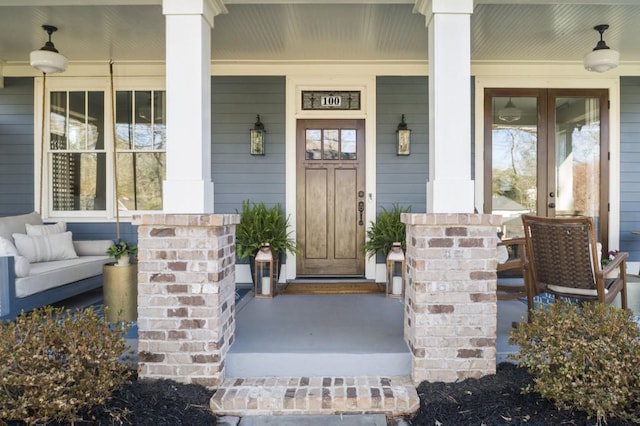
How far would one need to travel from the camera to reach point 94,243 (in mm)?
4547

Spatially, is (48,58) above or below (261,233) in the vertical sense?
above

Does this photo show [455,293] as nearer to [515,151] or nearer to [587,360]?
[587,360]

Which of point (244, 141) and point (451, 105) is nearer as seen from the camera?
point (451, 105)

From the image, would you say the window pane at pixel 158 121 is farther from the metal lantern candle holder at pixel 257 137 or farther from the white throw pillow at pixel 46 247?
the white throw pillow at pixel 46 247

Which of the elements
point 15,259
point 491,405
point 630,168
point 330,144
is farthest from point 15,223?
point 630,168

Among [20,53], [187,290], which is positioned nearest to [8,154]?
[20,53]

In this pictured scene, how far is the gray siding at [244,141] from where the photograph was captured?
4.77 metres

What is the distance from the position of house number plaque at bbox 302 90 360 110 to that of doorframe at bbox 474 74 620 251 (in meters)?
1.51

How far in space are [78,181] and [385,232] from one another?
3.86 metres

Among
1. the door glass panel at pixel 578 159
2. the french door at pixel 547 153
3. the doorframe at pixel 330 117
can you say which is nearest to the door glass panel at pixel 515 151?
the french door at pixel 547 153

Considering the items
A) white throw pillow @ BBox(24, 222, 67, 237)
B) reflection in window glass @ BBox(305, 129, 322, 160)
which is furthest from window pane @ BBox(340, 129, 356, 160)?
white throw pillow @ BBox(24, 222, 67, 237)

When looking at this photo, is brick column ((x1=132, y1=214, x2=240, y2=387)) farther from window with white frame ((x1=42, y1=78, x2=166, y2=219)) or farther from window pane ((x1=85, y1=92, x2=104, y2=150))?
window pane ((x1=85, y1=92, x2=104, y2=150))

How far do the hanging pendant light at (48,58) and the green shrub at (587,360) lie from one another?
4555 mm

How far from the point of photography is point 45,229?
14.1ft
